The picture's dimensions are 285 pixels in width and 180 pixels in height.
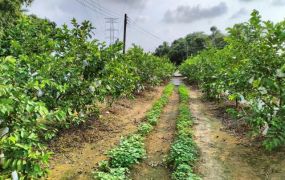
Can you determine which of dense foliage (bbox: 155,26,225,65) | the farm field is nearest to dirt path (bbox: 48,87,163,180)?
the farm field

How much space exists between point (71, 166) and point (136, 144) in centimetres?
150

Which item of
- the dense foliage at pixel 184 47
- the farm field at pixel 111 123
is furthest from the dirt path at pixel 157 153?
the dense foliage at pixel 184 47

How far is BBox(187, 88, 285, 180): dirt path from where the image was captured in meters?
5.93

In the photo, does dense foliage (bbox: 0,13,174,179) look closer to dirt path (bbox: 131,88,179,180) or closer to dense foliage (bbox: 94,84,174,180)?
dense foliage (bbox: 94,84,174,180)

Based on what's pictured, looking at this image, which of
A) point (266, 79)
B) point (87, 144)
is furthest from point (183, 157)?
point (87, 144)

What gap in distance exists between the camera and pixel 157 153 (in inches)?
286

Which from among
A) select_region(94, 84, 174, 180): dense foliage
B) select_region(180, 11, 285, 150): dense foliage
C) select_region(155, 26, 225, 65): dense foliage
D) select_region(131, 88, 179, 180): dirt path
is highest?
select_region(155, 26, 225, 65): dense foliage

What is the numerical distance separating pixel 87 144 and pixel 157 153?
167 cm

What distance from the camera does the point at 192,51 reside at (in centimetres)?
7494

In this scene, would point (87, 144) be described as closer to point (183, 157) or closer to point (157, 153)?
point (157, 153)

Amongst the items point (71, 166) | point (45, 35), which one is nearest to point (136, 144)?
point (71, 166)

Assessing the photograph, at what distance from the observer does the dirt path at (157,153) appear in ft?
19.9

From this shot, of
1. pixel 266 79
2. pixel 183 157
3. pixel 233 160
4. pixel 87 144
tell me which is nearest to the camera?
pixel 266 79

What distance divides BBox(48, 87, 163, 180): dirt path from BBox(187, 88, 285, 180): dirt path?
2.04 metres
